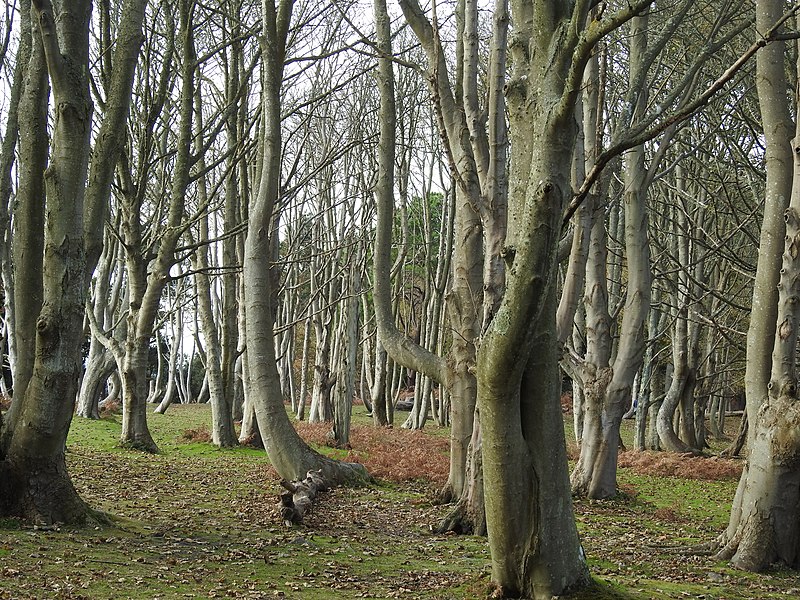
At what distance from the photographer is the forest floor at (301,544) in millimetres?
5145

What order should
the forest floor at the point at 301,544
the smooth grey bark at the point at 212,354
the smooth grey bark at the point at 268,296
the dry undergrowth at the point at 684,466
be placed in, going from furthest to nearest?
the dry undergrowth at the point at 684,466 → the smooth grey bark at the point at 212,354 → the smooth grey bark at the point at 268,296 → the forest floor at the point at 301,544

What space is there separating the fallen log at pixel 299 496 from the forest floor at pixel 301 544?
158 mm

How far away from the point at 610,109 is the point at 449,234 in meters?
8.74

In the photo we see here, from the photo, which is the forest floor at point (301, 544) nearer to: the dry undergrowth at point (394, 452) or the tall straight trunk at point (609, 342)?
the dry undergrowth at point (394, 452)

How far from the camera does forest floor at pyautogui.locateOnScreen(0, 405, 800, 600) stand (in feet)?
16.9

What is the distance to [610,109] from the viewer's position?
1530cm

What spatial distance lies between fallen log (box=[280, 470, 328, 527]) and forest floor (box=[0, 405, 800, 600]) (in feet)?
0.52

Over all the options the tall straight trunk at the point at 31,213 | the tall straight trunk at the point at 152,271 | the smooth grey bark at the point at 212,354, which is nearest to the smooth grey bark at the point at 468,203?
the tall straight trunk at the point at 31,213

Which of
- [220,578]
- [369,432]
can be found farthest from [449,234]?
[220,578]

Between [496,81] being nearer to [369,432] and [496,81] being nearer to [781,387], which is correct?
[781,387]

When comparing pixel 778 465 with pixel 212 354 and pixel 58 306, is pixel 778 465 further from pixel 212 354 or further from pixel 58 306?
pixel 212 354

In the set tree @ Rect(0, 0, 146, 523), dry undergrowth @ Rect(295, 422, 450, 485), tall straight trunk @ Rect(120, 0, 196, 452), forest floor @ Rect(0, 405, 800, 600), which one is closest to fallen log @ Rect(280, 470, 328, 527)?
forest floor @ Rect(0, 405, 800, 600)

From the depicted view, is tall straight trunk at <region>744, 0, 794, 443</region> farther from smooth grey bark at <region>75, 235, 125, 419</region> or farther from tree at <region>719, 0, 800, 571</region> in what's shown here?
smooth grey bark at <region>75, 235, 125, 419</region>

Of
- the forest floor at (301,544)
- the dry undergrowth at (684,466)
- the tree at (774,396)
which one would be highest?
the tree at (774,396)
